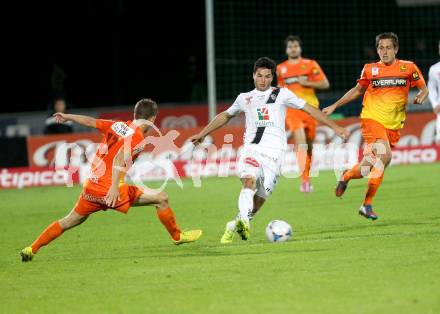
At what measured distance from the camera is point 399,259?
8766mm

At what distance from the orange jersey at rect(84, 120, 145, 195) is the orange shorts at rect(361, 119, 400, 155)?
11.3 feet

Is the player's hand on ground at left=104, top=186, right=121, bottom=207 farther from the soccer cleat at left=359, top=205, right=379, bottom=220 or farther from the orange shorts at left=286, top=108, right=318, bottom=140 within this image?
the orange shorts at left=286, top=108, right=318, bottom=140

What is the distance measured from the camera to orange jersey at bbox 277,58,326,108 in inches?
640

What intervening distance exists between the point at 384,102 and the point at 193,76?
62.5 ft

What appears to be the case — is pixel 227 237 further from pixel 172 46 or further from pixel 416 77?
pixel 172 46

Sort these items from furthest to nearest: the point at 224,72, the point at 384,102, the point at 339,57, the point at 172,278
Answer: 1. the point at 224,72
2. the point at 339,57
3. the point at 384,102
4. the point at 172,278

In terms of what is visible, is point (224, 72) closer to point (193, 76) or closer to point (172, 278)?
point (193, 76)

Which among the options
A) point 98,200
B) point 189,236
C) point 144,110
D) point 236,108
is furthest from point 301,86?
point 98,200

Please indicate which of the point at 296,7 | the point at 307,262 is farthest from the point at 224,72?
the point at 307,262

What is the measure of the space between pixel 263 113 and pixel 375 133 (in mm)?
2181

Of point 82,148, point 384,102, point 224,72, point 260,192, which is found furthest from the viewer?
point 224,72

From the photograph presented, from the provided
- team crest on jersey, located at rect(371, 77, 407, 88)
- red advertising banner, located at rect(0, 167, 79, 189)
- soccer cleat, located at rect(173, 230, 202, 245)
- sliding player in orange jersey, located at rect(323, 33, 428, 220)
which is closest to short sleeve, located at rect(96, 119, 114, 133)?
soccer cleat, located at rect(173, 230, 202, 245)

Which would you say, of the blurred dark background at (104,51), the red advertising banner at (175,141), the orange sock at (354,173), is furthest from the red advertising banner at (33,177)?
the blurred dark background at (104,51)

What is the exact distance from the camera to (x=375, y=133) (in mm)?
12039
